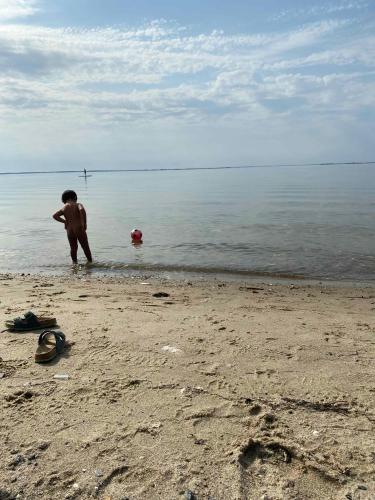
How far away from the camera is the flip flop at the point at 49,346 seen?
4.36 metres

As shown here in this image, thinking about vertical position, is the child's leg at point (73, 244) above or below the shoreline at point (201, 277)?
above

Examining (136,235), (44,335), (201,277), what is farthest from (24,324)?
(136,235)

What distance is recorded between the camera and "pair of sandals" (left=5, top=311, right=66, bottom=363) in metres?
4.40

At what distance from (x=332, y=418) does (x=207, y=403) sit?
3.29 feet

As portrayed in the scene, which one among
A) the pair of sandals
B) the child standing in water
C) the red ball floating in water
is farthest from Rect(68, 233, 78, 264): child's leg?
the pair of sandals

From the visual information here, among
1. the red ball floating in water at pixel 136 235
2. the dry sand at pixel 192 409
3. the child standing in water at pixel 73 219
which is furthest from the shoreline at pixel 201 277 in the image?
the dry sand at pixel 192 409

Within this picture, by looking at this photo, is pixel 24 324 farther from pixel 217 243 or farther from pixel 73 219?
pixel 217 243

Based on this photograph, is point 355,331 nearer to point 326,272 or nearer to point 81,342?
point 81,342

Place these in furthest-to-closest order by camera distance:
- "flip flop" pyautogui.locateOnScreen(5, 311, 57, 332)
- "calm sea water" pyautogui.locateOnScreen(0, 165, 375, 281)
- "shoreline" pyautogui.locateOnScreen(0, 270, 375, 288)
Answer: "calm sea water" pyautogui.locateOnScreen(0, 165, 375, 281) < "shoreline" pyautogui.locateOnScreen(0, 270, 375, 288) < "flip flop" pyautogui.locateOnScreen(5, 311, 57, 332)

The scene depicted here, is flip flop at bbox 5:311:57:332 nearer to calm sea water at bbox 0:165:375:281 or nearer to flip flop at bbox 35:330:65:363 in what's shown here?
flip flop at bbox 35:330:65:363

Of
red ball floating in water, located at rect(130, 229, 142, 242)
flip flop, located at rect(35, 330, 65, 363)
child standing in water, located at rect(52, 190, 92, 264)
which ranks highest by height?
child standing in water, located at rect(52, 190, 92, 264)

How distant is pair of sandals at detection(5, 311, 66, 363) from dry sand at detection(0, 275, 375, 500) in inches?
4.4

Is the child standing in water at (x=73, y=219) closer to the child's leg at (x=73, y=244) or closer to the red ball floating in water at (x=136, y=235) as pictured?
the child's leg at (x=73, y=244)

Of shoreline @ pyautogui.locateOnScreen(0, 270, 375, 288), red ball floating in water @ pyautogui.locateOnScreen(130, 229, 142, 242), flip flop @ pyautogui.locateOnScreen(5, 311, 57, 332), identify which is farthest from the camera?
red ball floating in water @ pyautogui.locateOnScreen(130, 229, 142, 242)
